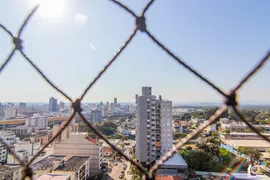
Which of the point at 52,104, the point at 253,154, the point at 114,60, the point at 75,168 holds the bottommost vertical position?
the point at 253,154

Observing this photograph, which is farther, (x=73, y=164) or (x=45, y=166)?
(x=73, y=164)

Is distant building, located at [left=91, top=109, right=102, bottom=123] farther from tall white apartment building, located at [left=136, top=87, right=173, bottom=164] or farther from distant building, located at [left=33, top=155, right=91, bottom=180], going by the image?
distant building, located at [left=33, top=155, right=91, bottom=180]

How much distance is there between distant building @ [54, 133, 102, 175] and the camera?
749 centimetres

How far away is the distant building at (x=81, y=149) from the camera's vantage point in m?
7.49

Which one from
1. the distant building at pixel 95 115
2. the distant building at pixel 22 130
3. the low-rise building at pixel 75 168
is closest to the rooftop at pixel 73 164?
the low-rise building at pixel 75 168

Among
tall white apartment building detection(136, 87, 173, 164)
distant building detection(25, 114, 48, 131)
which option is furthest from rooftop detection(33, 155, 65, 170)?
distant building detection(25, 114, 48, 131)

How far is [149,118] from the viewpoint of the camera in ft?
29.0

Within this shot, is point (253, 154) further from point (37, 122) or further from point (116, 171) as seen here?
point (37, 122)

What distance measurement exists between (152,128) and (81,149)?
2951mm

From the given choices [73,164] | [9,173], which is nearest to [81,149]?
[73,164]

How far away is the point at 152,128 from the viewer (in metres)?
8.76

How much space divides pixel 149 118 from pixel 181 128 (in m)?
7.30

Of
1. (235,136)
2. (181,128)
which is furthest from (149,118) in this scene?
(181,128)

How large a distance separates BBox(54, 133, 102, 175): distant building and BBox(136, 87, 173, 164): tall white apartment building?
5.88 ft
